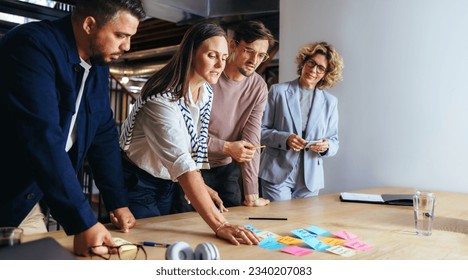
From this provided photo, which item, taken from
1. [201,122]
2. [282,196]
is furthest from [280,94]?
[201,122]

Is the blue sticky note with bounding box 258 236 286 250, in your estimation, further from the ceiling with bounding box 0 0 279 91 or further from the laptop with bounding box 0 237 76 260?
the ceiling with bounding box 0 0 279 91

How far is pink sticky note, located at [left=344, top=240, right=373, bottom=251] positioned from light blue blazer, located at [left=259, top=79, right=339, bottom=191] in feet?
3.81

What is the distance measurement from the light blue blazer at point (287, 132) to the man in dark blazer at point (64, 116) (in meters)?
1.10

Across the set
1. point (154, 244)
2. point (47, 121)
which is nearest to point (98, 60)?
point (47, 121)

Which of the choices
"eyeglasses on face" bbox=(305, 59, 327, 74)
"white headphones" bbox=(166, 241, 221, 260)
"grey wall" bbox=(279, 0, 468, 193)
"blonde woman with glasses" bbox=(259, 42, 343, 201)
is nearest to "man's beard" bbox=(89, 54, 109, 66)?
"white headphones" bbox=(166, 241, 221, 260)

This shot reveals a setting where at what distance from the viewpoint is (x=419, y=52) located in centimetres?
244

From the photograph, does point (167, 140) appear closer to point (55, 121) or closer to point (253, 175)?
point (55, 121)

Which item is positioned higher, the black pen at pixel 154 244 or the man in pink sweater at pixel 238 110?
the man in pink sweater at pixel 238 110

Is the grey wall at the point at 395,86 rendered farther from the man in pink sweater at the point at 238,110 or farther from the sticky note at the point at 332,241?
the sticky note at the point at 332,241

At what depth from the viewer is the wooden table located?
95 centimetres

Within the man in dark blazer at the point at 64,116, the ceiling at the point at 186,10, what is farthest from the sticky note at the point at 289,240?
the ceiling at the point at 186,10

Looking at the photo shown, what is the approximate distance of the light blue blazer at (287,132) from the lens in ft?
7.29

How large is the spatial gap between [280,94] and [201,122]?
930 millimetres

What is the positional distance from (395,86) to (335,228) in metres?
1.57
